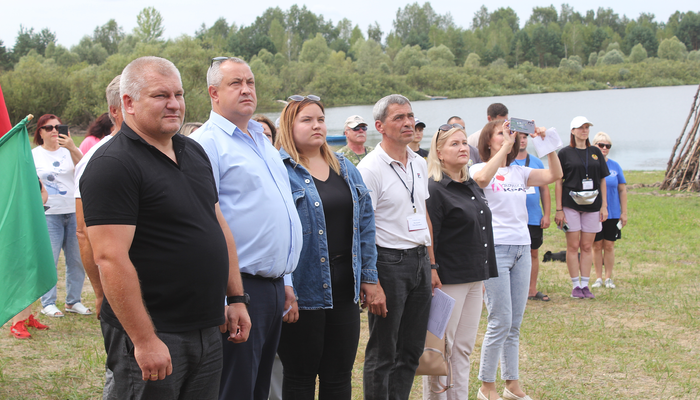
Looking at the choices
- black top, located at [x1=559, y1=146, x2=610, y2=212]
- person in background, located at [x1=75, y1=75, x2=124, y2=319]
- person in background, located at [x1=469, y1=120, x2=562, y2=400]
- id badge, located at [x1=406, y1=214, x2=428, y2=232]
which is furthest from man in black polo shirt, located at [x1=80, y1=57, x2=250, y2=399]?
black top, located at [x1=559, y1=146, x2=610, y2=212]

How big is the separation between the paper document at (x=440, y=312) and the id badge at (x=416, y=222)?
0.43m

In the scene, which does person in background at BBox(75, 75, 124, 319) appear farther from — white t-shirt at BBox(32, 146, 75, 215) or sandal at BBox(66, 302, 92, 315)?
sandal at BBox(66, 302, 92, 315)

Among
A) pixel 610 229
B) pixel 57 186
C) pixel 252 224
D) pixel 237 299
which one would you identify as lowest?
pixel 610 229

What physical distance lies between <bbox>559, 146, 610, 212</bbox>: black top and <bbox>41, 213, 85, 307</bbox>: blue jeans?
5.51 meters

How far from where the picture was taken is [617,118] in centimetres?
3862

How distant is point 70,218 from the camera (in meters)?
5.96

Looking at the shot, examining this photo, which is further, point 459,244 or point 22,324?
point 22,324

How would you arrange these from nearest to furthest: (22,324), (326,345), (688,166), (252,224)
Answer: (252,224) < (326,345) < (22,324) < (688,166)

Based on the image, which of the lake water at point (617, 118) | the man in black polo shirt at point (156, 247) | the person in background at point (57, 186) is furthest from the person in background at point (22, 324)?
the lake water at point (617, 118)

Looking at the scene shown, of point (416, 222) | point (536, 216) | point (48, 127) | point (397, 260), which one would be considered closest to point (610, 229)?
point (536, 216)

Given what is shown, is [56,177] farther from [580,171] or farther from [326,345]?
[580,171]

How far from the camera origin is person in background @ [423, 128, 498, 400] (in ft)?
12.0

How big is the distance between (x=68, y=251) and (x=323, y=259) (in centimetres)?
412

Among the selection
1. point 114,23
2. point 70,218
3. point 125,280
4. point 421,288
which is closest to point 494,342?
point 421,288
